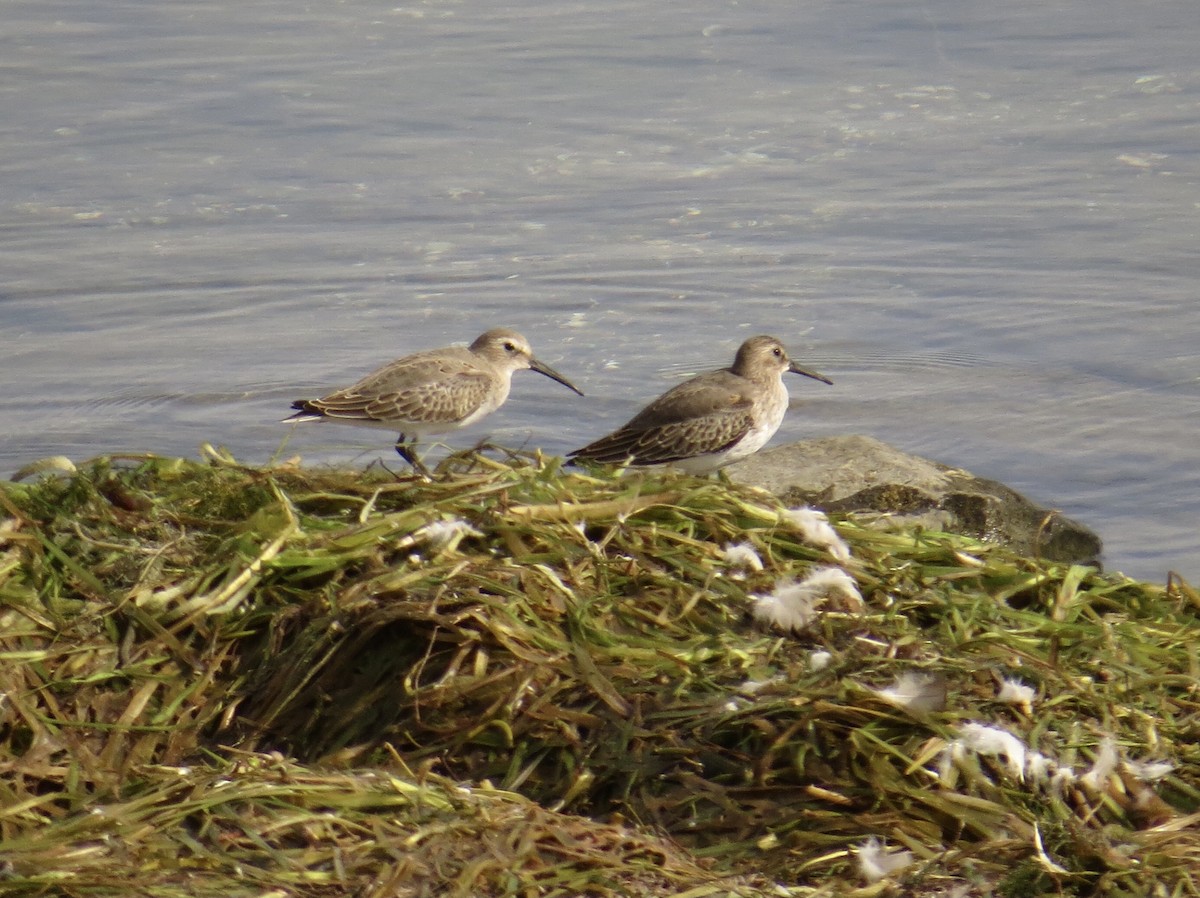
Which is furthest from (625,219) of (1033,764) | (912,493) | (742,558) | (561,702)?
A: (1033,764)

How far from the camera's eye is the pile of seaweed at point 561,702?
130 inches

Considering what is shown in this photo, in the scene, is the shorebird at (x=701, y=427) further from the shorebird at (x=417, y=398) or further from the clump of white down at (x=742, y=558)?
the clump of white down at (x=742, y=558)

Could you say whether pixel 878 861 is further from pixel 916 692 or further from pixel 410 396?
pixel 410 396

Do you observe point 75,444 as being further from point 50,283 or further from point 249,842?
point 249,842

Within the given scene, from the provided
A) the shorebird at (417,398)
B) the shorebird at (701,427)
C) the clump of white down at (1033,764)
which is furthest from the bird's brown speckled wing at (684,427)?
the clump of white down at (1033,764)

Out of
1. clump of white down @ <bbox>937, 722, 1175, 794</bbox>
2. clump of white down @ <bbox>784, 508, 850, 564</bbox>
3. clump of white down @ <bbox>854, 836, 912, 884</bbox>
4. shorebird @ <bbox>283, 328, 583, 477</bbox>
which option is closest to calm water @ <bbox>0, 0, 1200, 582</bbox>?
shorebird @ <bbox>283, 328, 583, 477</bbox>

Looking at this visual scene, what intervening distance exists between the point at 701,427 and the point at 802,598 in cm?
349

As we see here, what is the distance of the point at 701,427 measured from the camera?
24.7ft

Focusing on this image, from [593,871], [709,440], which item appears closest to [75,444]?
[709,440]

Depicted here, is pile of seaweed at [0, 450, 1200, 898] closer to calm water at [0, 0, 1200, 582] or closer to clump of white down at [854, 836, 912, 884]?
clump of white down at [854, 836, 912, 884]

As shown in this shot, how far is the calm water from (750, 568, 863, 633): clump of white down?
150 inches

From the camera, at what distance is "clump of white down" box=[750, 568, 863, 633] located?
3994 millimetres

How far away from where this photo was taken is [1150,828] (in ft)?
11.5

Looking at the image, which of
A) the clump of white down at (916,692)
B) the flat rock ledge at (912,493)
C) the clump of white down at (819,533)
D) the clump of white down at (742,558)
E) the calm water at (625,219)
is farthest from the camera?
the calm water at (625,219)
